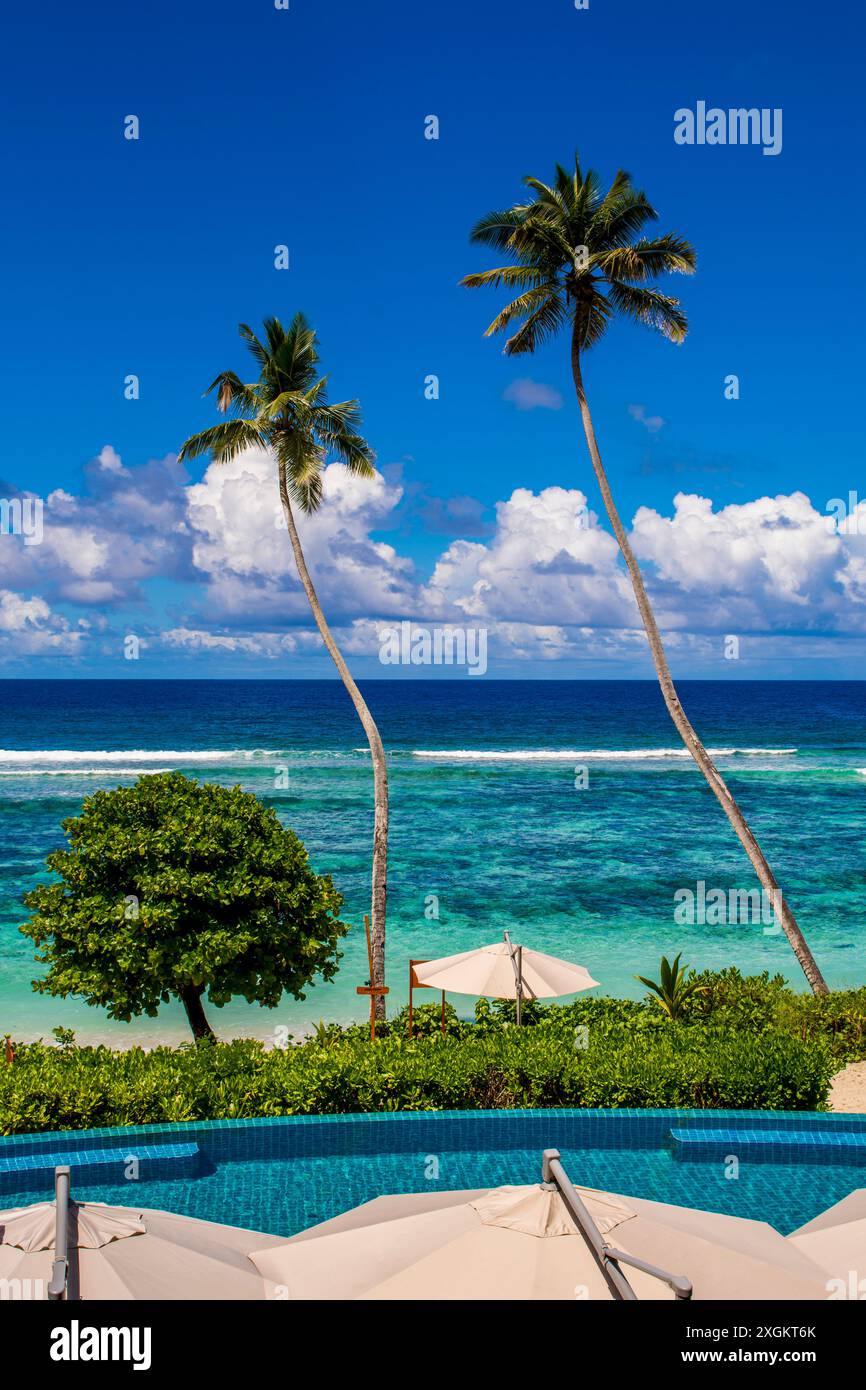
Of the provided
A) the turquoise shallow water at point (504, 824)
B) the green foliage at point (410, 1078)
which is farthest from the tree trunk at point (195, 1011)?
the turquoise shallow water at point (504, 824)

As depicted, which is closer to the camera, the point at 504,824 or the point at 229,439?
the point at 229,439

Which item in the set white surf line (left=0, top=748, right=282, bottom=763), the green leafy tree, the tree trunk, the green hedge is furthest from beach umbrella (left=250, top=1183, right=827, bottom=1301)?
white surf line (left=0, top=748, right=282, bottom=763)

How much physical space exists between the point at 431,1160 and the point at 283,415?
13.8 metres

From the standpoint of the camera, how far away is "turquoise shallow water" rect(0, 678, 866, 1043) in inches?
1014

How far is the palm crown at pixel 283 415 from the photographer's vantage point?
19.1 metres

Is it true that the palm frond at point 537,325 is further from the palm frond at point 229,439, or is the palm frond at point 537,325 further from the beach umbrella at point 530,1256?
the beach umbrella at point 530,1256

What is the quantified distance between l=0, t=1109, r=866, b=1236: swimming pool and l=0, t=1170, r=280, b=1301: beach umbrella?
367 cm

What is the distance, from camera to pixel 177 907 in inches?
572

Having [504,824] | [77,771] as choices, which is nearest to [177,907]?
[504,824]

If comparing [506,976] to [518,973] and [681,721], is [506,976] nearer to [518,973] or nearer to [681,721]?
[518,973]

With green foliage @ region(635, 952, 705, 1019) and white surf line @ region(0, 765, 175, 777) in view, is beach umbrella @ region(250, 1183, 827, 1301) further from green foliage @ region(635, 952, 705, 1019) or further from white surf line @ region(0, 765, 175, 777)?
white surf line @ region(0, 765, 175, 777)

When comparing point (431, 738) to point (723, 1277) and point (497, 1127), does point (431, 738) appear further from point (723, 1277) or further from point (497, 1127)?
point (723, 1277)

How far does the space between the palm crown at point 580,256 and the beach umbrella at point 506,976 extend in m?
11.5
